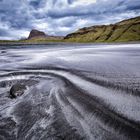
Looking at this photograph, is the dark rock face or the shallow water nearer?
the shallow water

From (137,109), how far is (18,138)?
307 cm

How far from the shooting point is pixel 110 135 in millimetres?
4121

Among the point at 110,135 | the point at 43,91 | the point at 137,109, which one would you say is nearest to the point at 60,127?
the point at 110,135

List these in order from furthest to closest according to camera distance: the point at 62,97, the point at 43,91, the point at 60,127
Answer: the point at 43,91
the point at 62,97
the point at 60,127

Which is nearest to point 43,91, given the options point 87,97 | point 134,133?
point 87,97

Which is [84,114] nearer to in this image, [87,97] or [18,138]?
[87,97]

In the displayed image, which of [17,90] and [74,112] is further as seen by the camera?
[17,90]

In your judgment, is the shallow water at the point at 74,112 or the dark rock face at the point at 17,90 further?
the dark rock face at the point at 17,90

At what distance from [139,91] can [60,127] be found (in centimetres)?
316

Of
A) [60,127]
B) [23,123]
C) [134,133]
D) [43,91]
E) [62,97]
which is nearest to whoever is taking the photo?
[134,133]

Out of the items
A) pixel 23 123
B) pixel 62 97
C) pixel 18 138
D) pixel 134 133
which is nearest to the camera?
pixel 134 133

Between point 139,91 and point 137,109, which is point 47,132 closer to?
point 137,109

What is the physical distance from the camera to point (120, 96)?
6270 mm

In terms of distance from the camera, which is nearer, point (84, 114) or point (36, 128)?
point (36, 128)
